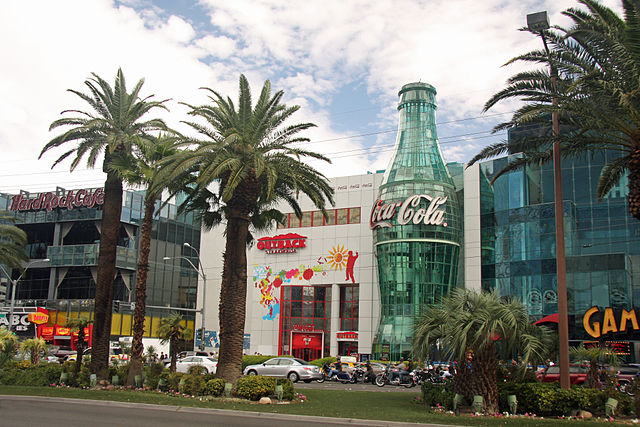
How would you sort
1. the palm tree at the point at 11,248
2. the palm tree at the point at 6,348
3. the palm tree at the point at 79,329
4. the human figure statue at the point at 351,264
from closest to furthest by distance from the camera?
the palm tree at the point at 79,329 < the palm tree at the point at 6,348 < the palm tree at the point at 11,248 < the human figure statue at the point at 351,264

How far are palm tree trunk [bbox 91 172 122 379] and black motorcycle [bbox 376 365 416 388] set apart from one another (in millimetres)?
16437

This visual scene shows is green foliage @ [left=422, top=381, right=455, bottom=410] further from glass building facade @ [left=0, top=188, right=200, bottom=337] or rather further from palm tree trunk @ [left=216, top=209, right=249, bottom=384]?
glass building facade @ [left=0, top=188, right=200, bottom=337]

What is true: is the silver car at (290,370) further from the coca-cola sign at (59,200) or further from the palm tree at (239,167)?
the coca-cola sign at (59,200)

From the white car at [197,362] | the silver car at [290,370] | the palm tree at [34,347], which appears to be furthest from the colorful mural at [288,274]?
the palm tree at [34,347]

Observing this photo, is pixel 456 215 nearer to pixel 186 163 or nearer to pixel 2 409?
pixel 186 163

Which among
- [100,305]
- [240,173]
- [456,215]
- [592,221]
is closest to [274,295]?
[456,215]

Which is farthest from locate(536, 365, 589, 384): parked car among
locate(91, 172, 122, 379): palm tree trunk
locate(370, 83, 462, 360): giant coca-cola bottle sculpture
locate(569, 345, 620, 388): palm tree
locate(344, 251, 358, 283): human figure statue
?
locate(344, 251, 358, 283): human figure statue

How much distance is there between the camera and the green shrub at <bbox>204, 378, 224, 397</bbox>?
24.6 metres

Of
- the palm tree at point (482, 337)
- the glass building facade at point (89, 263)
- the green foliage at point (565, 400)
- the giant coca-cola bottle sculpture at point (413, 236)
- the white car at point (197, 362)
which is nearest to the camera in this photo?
the green foliage at point (565, 400)

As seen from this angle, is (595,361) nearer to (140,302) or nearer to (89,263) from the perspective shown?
(140,302)

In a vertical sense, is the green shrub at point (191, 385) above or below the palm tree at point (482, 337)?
below

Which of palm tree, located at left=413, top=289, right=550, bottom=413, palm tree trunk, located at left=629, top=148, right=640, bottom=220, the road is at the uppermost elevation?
palm tree trunk, located at left=629, top=148, right=640, bottom=220

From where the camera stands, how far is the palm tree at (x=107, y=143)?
3094 cm

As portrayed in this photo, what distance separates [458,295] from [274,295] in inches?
1895
